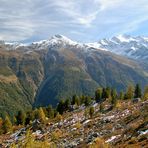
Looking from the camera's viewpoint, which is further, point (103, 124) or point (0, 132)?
point (0, 132)

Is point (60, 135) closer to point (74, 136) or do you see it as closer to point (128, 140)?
point (74, 136)

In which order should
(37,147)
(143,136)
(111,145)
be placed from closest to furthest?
1. (37,147)
2. (143,136)
3. (111,145)

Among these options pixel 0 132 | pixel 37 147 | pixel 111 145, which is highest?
pixel 37 147

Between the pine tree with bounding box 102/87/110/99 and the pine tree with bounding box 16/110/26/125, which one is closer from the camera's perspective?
the pine tree with bounding box 16/110/26/125

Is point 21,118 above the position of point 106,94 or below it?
below

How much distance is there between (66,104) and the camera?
17875 cm

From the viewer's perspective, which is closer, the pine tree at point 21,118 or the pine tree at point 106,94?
the pine tree at point 21,118

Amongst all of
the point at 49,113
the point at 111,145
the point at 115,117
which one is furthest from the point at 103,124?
the point at 49,113

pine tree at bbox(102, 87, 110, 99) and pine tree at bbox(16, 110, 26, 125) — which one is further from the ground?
pine tree at bbox(102, 87, 110, 99)

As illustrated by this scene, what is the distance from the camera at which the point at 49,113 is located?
170m

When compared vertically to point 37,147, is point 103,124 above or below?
below

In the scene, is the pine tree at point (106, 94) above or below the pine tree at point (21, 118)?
above

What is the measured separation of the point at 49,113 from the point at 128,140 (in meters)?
111

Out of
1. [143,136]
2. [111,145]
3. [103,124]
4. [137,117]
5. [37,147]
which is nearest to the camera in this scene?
[37,147]
